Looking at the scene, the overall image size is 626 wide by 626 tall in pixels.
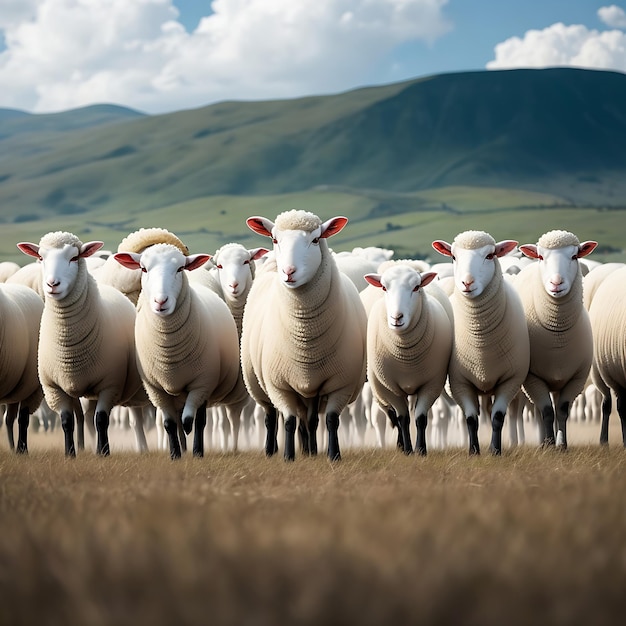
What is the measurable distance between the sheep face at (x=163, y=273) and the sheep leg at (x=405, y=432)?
8.42 ft

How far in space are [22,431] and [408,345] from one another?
4.44 metres

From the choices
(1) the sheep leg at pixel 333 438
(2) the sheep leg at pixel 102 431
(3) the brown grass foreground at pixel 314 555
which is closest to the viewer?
(3) the brown grass foreground at pixel 314 555

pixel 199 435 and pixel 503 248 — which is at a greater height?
pixel 503 248

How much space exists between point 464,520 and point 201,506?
1.48 m

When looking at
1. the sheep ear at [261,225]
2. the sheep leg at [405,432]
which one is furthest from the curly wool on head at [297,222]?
the sheep leg at [405,432]

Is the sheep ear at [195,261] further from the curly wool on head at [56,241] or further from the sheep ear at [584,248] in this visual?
the sheep ear at [584,248]

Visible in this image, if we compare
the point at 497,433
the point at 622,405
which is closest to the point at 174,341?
the point at 497,433

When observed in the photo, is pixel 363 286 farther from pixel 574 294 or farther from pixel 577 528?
pixel 577 528

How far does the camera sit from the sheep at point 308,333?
31.5 ft

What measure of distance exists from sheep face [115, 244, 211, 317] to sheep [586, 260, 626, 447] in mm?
4447

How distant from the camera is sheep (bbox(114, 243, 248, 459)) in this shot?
10.2 m

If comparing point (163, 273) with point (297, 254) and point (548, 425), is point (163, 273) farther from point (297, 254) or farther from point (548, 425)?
point (548, 425)

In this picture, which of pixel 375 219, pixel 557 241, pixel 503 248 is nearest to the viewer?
pixel 503 248

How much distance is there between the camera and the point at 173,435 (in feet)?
34.8
